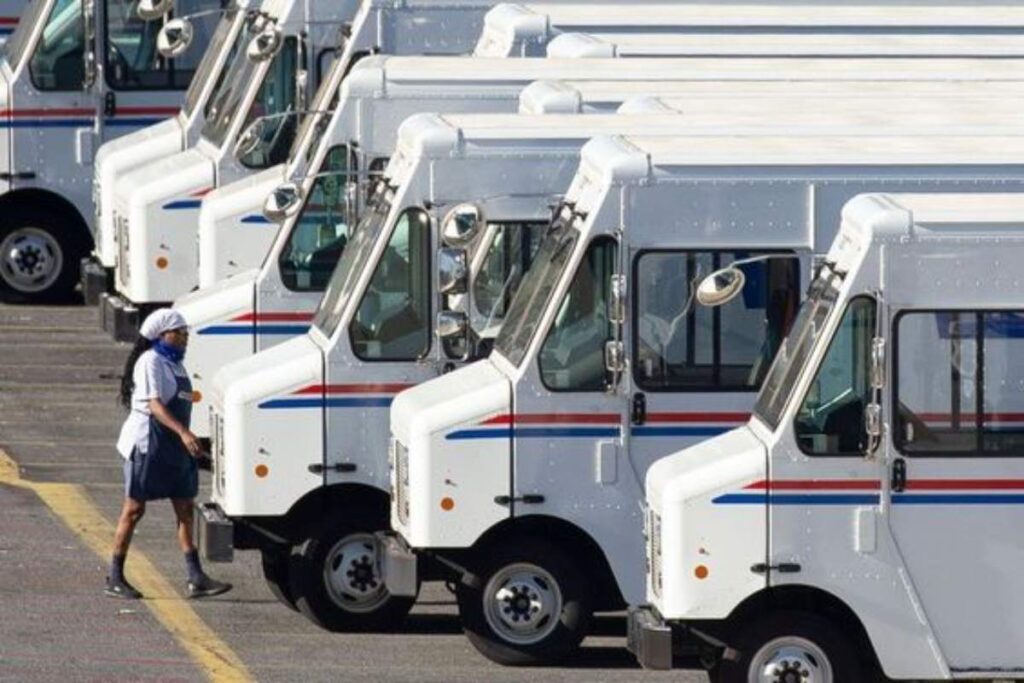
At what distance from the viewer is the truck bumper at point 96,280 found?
26.2 m

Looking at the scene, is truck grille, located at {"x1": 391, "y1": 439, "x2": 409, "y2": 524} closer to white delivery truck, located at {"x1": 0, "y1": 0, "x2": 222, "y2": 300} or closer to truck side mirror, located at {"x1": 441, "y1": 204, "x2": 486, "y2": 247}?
truck side mirror, located at {"x1": 441, "y1": 204, "x2": 486, "y2": 247}

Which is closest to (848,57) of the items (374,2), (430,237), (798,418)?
(374,2)

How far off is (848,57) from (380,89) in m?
4.24

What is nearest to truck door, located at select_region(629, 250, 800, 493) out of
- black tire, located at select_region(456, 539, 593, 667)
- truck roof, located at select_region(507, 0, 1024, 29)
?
black tire, located at select_region(456, 539, 593, 667)

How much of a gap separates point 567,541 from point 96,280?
33.9ft

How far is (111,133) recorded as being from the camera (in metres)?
28.7

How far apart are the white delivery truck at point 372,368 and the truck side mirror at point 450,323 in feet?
0.32

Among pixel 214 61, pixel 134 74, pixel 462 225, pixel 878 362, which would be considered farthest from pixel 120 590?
pixel 134 74

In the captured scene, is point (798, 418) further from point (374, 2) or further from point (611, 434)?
point (374, 2)

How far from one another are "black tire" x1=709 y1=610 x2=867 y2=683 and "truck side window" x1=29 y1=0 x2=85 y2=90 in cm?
1507

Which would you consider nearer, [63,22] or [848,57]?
[848,57]

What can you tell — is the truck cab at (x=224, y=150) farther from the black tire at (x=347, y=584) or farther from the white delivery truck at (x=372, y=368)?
the black tire at (x=347, y=584)

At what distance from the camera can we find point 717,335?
649 inches

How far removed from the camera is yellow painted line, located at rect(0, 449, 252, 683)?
1678cm
